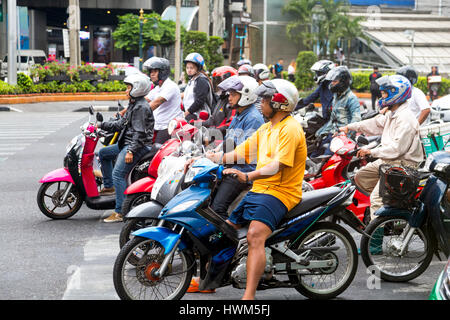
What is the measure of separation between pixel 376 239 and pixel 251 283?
1.59 meters

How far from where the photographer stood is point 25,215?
8.73 metres

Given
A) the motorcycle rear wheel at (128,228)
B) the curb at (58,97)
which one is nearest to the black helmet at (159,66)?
the motorcycle rear wheel at (128,228)

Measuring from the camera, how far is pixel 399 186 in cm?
593

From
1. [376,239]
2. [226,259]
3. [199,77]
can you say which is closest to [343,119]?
[199,77]

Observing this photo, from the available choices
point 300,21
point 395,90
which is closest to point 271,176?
point 395,90

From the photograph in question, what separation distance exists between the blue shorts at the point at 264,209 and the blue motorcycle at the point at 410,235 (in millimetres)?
1194

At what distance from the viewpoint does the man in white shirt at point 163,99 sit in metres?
8.78

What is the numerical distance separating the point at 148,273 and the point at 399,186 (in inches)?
91.1

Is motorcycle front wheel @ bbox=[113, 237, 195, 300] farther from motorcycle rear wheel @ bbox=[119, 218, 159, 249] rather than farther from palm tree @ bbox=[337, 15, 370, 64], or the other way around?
palm tree @ bbox=[337, 15, 370, 64]

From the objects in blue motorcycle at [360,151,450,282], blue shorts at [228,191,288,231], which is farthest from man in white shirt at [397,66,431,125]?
blue shorts at [228,191,288,231]

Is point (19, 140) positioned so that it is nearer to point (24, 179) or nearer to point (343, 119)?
point (24, 179)

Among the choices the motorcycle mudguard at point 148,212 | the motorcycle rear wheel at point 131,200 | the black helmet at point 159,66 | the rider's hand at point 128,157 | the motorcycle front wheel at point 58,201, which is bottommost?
the motorcycle front wheel at point 58,201

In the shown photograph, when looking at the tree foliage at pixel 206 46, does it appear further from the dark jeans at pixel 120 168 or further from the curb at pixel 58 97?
the dark jeans at pixel 120 168

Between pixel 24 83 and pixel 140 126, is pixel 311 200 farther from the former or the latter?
pixel 24 83
